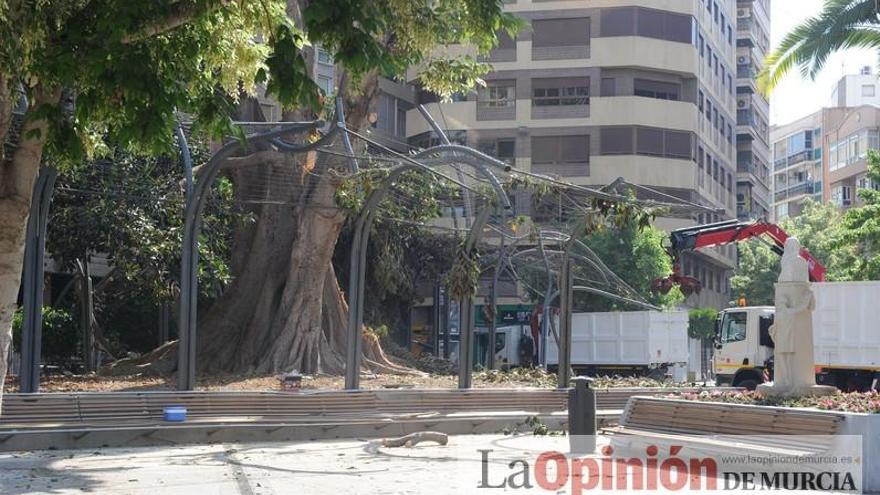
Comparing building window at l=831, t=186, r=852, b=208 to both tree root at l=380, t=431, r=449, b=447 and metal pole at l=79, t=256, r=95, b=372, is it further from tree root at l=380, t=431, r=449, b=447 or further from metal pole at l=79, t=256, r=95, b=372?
tree root at l=380, t=431, r=449, b=447

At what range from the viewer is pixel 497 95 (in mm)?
52312

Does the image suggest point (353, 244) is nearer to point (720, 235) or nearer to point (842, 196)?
point (720, 235)

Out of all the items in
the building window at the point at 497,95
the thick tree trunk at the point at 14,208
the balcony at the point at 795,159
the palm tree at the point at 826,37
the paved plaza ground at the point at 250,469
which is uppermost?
the balcony at the point at 795,159

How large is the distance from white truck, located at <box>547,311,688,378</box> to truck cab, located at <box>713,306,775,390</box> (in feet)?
25.0

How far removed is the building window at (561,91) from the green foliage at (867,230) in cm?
2073

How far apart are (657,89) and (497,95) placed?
7272 millimetres

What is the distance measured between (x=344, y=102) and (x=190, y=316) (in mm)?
9402

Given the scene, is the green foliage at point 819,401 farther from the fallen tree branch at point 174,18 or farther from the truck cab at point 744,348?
the truck cab at point 744,348

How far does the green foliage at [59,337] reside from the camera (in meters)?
31.6

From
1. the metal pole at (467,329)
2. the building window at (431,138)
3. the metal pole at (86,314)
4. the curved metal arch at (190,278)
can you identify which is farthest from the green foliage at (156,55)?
the building window at (431,138)

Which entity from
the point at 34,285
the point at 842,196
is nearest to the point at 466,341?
the point at 34,285

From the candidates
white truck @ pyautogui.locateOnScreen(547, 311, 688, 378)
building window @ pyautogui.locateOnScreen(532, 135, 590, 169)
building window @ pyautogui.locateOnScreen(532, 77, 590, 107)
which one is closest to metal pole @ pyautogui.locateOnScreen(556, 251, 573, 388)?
white truck @ pyautogui.locateOnScreen(547, 311, 688, 378)

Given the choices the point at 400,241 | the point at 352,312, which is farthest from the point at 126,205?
the point at 400,241

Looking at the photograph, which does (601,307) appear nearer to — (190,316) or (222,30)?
(190,316)
